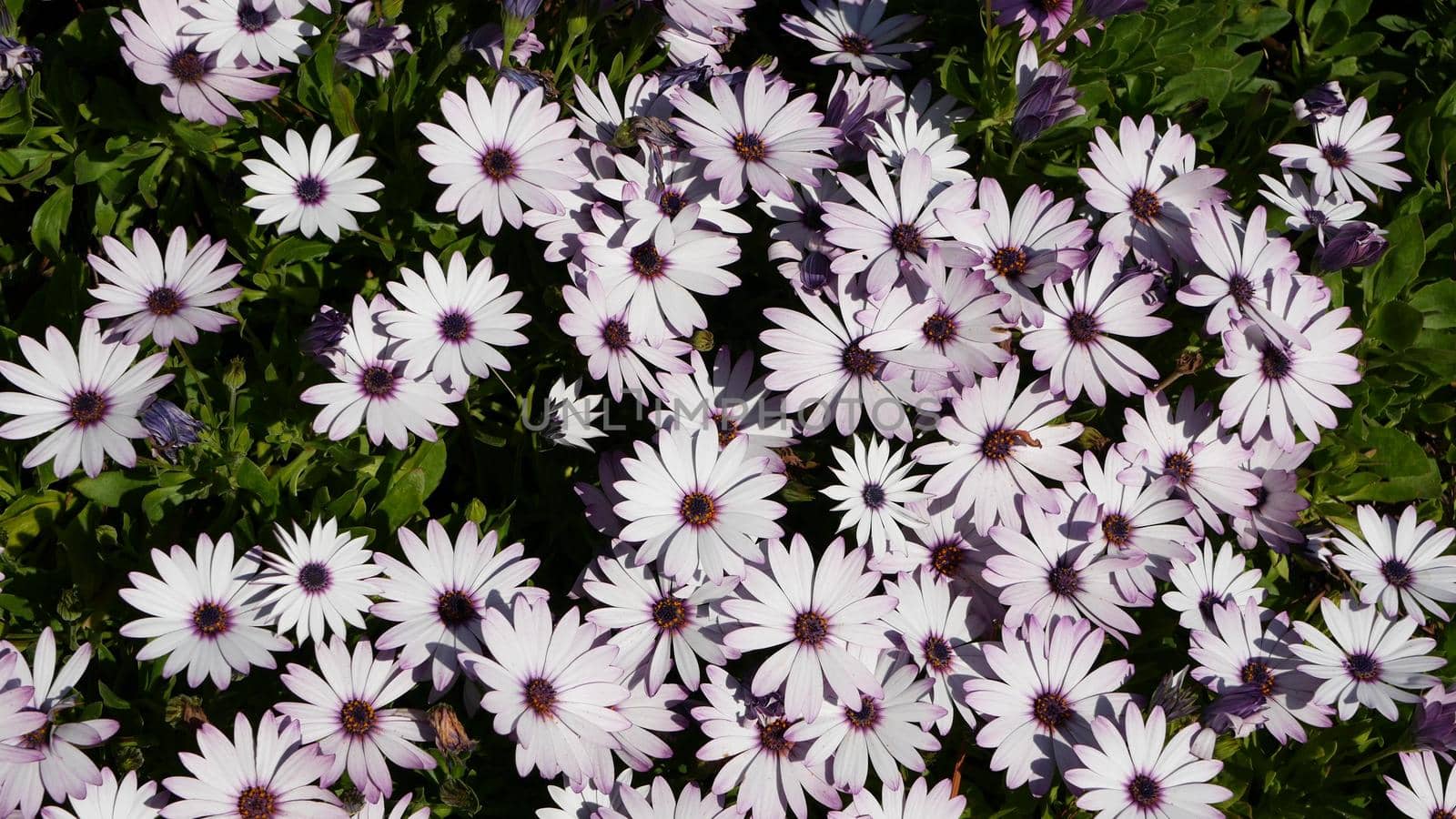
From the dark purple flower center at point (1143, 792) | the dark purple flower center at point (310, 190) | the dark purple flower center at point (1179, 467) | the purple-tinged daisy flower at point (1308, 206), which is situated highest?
the purple-tinged daisy flower at point (1308, 206)

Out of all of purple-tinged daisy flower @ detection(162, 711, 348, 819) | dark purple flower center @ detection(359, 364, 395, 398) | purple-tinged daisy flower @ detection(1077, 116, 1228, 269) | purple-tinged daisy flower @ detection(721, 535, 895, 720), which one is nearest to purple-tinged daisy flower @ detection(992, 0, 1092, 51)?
purple-tinged daisy flower @ detection(1077, 116, 1228, 269)

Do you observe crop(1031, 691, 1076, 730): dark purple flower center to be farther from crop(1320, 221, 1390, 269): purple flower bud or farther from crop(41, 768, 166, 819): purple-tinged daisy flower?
crop(41, 768, 166, 819): purple-tinged daisy flower

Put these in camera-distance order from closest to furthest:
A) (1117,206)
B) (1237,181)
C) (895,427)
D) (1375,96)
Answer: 1. (895,427)
2. (1117,206)
3. (1237,181)
4. (1375,96)

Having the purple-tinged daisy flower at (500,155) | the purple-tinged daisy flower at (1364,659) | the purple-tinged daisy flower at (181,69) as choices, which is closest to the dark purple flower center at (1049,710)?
the purple-tinged daisy flower at (1364,659)

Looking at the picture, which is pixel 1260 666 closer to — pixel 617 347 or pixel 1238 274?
pixel 1238 274

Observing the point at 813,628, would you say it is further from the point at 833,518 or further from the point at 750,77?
the point at 750,77

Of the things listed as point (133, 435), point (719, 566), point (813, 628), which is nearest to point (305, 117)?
point (133, 435)

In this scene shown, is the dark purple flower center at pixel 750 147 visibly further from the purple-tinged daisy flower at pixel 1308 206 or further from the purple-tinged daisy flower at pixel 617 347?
the purple-tinged daisy flower at pixel 1308 206
